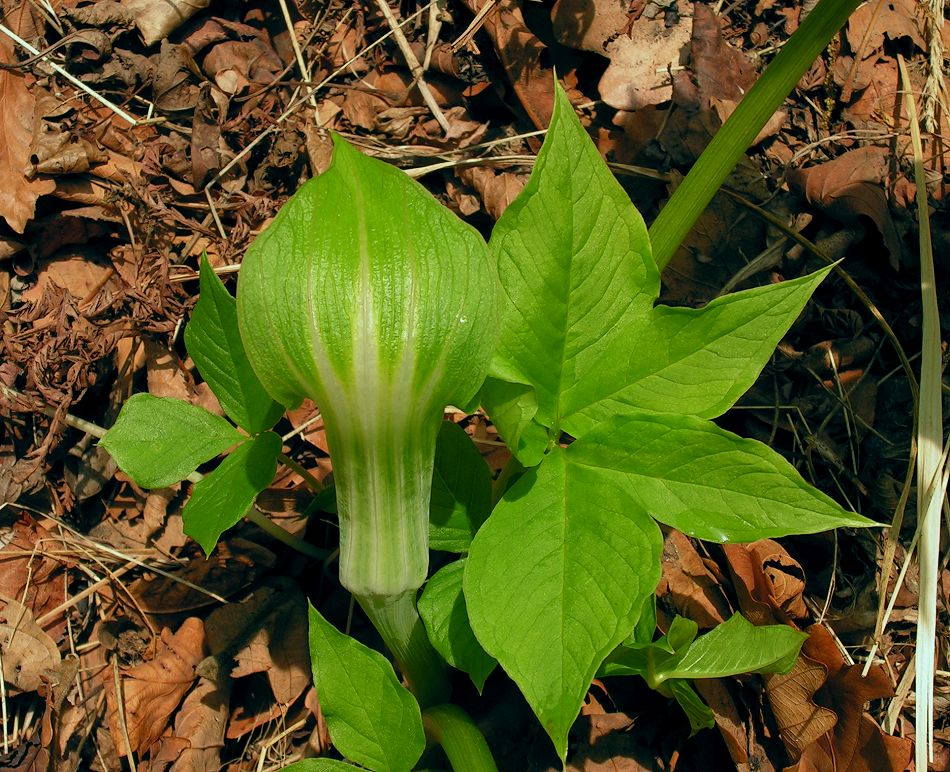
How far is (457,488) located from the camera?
1.80 metres

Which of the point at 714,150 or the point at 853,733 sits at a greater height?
the point at 714,150

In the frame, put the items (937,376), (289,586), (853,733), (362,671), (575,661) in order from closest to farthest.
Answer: (575,661) < (362,671) < (853,733) < (937,376) < (289,586)

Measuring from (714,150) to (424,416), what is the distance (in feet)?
2.58

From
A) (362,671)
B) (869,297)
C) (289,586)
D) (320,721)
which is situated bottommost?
(320,721)

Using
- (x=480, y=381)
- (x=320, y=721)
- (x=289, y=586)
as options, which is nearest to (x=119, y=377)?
(x=289, y=586)

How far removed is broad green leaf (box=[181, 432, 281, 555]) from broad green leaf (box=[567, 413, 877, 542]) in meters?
0.66

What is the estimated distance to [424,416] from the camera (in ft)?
4.56

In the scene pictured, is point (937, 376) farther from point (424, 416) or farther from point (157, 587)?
point (157, 587)

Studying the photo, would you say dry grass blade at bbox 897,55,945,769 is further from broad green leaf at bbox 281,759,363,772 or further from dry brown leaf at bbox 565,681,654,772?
broad green leaf at bbox 281,759,363,772

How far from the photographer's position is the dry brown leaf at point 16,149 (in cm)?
247

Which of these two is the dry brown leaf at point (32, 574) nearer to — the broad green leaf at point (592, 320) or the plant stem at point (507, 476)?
the plant stem at point (507, 476)

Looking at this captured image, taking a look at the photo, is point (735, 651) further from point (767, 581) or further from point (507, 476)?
point (507, 476)

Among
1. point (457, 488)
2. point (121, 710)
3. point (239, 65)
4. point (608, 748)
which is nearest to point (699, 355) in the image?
point (457, 488)

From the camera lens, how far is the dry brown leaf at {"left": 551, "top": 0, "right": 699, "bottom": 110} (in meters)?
2.57
